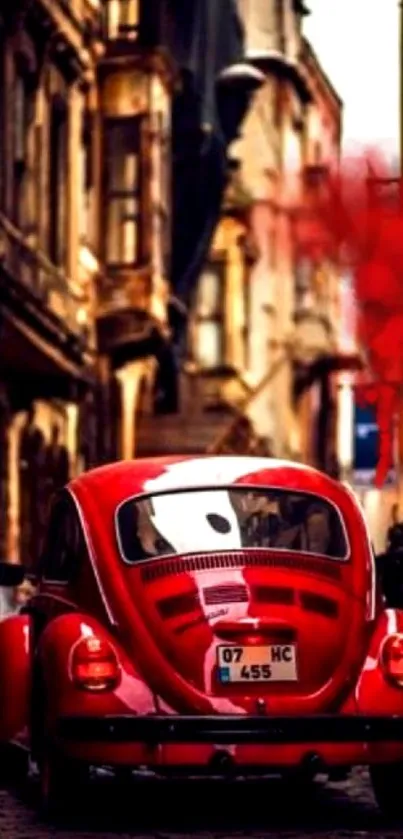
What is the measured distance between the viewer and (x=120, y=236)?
40.1 metres

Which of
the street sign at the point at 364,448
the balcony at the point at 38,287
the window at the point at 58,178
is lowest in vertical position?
the street sign at the point at 364,448

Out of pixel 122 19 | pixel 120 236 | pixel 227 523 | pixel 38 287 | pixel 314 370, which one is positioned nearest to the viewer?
pixel 227 523

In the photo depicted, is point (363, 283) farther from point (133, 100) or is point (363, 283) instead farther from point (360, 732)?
point (133, 100)

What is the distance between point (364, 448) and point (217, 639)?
147 feet

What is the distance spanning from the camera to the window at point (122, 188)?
4003 cm

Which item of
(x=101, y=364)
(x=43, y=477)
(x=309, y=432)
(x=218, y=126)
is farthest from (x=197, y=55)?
(x=309, y=432)

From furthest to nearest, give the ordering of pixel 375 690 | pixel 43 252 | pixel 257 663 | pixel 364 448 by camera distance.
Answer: pixel 364 448 → pixel 43 252 → pixel 375 690 → pixel 257 663

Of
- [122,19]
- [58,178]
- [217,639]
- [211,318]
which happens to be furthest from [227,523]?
[211,318]

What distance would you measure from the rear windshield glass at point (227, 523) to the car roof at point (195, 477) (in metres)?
0.06

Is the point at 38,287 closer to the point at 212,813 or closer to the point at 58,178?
the point at 58,178

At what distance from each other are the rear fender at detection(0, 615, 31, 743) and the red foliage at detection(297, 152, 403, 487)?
17.2 ft

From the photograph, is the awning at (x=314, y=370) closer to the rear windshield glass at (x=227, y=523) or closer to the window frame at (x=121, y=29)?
the window frame at (x=121, y=29)

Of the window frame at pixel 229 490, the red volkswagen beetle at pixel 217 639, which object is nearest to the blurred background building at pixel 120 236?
the window frame at pixel 229 490

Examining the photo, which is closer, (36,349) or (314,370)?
(36,349)
